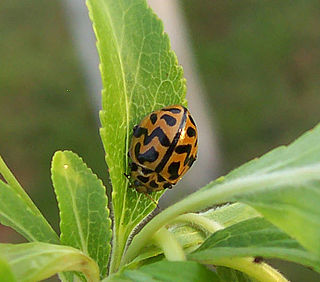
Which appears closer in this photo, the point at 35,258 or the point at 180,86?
the point at 35,258

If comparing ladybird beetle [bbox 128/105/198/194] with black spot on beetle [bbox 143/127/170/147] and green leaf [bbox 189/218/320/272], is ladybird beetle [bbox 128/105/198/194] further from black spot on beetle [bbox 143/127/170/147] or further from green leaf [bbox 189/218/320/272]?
green leaf [bbox 189/218/320/272]

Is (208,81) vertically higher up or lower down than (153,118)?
lower down

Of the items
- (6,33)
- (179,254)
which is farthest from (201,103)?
(179,254)

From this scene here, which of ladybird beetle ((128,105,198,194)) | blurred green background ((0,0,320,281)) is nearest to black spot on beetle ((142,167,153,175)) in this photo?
ladybird beetle ((128,105,198,194))

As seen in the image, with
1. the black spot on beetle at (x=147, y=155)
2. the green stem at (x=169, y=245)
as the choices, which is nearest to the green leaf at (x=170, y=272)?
the green stem at (x=169, y=245)

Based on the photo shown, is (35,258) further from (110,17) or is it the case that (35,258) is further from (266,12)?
(266,12)

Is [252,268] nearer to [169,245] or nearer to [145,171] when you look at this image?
[169,245]

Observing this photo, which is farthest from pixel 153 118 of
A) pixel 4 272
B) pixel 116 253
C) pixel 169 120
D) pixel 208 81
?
pixel 208 81
